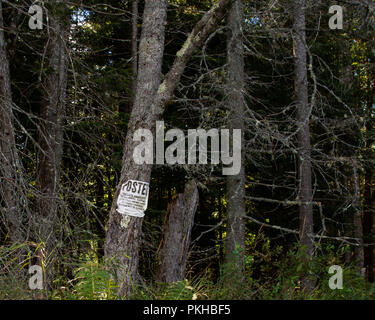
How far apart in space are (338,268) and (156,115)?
8.38 feet

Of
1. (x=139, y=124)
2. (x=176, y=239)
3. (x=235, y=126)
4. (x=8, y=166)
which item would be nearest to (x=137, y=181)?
(x=139, y=124)

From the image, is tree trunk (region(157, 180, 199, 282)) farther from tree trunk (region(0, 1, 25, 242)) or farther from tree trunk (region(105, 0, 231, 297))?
tree trunk (region(0, 1, 25, 242))

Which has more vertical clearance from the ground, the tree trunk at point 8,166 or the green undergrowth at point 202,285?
the tree trunk at point 8,166

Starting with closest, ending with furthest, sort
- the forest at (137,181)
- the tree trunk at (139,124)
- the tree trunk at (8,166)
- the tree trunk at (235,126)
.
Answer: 1. the forest at (137,181)
2. the tree trunk at (139,124)
3. the tree trunk at (8,166)
4. the tree trunk at (235,126)

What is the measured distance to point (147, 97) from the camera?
496cm

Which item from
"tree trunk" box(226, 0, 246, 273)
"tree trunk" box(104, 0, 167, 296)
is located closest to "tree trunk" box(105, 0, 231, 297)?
"tree trunk" box(104, 0, 167, 296)

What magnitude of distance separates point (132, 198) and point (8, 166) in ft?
7.05

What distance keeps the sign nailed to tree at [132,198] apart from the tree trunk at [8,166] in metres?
1.65

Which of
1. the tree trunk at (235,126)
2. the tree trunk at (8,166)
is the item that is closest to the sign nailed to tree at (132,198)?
the tree trunk at (8,166)

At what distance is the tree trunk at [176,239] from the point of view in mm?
4637

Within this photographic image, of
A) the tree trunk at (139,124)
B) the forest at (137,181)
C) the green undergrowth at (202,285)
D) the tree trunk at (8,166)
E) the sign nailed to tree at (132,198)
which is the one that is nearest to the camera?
the green undergrowth at (202,285)

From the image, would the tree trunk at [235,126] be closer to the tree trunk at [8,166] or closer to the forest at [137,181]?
the forest at [137,181]

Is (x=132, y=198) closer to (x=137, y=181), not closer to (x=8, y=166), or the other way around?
(x=137, y=181)
